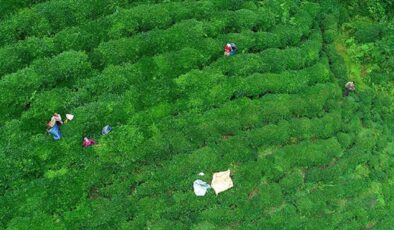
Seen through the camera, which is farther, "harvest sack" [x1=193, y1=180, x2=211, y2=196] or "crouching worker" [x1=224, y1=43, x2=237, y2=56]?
"crouching worker" [x1=224, y1=43, x2=237, y2=56]

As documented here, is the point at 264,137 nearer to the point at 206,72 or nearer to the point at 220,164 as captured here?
the point at 220,164

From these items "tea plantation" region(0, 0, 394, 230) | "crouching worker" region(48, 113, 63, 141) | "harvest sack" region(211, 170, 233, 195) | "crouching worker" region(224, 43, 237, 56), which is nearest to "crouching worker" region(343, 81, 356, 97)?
"tea plantation" region(0, 0, 394, 230)

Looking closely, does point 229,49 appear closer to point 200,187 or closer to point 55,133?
point 200,187

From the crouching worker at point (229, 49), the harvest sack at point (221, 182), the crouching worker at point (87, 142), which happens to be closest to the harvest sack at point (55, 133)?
the crouching worker at point (87, 142)

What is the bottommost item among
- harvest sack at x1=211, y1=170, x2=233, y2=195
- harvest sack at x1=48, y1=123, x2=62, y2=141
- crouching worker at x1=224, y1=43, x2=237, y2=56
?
harvest sack at x1=211, y1=170, x2=233, y2=195

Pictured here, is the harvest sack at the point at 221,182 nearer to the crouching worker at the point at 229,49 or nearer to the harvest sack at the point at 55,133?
the crouching worker at the point at 229,49

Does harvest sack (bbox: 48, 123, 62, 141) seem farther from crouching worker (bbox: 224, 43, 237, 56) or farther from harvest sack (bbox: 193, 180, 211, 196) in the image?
crouching worker (bbox: 224, 43, 237, 56)

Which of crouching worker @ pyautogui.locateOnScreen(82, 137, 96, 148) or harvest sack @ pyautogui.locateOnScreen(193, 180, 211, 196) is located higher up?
Result: crouching worker @ pyautogui.locateOnScreen(82, 137, 96, 148)
